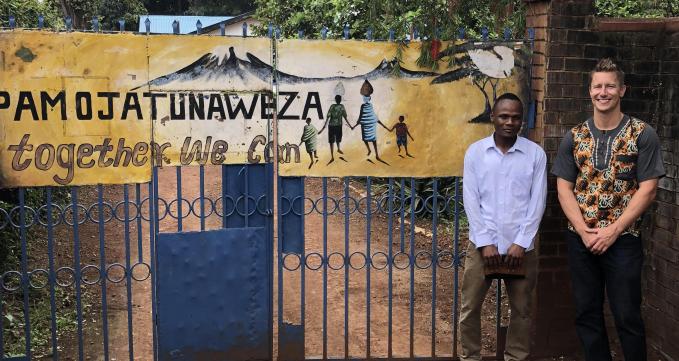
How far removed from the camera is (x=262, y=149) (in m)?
4.28

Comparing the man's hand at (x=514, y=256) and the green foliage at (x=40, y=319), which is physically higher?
the man's hand at (x=514, y=256)

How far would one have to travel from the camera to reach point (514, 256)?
4.00 meters

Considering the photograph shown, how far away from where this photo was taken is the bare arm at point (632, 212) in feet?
12.2

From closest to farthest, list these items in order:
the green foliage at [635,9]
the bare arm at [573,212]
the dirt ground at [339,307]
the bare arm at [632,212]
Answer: the bare arm at [632,212] < the bare arm at [573,212] < the dirt ground at [339,307] < the green foliage at [635,9]

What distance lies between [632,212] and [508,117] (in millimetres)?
868

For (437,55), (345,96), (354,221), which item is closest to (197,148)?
(345,96)

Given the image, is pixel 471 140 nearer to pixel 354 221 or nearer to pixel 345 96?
pixel 345 96

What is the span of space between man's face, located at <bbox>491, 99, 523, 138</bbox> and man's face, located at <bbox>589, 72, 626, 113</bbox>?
440 millimetres

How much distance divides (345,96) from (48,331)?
3.11m

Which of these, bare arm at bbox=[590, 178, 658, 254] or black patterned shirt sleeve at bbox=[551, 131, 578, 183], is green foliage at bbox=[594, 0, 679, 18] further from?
bare arm at bbox=[590, 178, 658, 254]

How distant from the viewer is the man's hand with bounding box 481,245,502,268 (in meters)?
4.01

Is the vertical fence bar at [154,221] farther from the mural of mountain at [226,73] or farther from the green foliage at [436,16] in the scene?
the green foliage at [436,16]

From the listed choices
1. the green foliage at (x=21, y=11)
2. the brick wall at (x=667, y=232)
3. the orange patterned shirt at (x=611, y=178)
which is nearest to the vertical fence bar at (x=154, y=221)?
the orange patterned shirt at (x=611, y=178)

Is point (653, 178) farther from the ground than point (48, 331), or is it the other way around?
point (653, 178)
